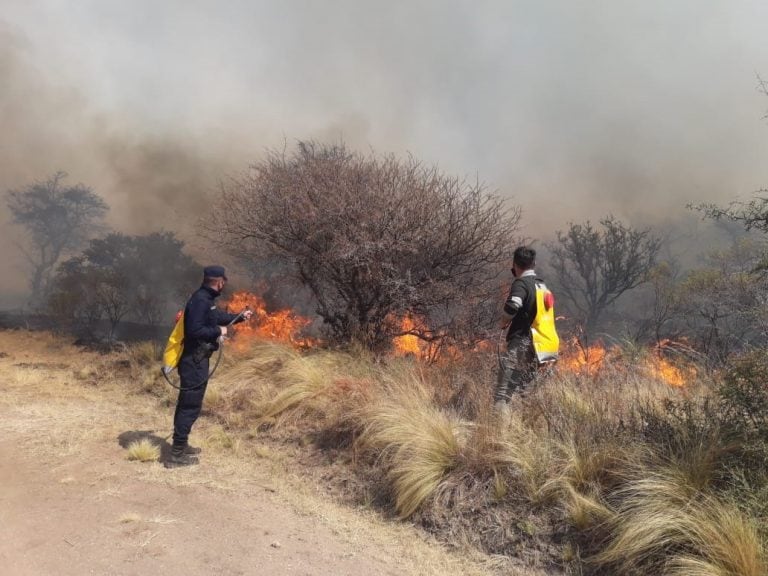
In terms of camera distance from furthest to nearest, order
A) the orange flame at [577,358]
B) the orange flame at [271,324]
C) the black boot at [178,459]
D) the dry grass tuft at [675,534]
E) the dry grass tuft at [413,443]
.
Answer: the orange flame at [271,324] → the orange flame at [577,358] → the black boot at [178,459] → the dry grass tuft at [413,443] → the dry grass tuft at [675,534]

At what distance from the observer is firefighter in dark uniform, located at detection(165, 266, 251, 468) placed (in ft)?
16.5

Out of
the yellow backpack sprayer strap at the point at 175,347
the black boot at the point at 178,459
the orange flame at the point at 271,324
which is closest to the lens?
the black boot at the point at 178,459

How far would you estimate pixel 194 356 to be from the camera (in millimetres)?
5105

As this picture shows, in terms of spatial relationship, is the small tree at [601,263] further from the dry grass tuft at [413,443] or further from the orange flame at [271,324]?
the dry grass tuft at [413,443]

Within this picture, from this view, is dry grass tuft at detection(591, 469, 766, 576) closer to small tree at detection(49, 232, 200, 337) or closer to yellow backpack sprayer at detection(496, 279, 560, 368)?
yellow backpack sprayer at detection(496, 279, 560, 368)

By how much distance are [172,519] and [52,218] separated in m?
27.3

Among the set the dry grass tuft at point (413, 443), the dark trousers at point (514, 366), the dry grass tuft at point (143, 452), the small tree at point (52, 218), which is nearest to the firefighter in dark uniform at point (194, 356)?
the dry grass tuft at point (143, 452)

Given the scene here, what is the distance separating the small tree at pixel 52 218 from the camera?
25.4 meters

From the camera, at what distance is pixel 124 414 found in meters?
7.04

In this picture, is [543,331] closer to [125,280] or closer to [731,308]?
[731,308]

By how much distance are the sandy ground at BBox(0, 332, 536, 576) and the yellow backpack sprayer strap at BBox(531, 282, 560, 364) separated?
1896 mm

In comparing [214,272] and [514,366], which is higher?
[214,272]

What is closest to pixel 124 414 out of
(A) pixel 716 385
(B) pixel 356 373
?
(B) pixel 356 373

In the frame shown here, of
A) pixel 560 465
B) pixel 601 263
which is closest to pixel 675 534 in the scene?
pixel 560 465
